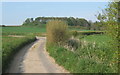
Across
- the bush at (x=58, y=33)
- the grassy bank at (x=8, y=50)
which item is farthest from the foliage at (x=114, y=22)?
the bush at (x=58, y=33)

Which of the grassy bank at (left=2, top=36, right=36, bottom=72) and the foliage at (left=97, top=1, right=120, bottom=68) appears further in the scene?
the grassy bank at (left=2, top=36, right=36, bottom=72)

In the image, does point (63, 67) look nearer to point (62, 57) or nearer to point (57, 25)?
point (62, 57)

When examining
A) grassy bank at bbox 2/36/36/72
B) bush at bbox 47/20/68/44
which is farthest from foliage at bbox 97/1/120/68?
bush at bbox 47/20/68/44

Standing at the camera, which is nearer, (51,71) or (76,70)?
(76,70)

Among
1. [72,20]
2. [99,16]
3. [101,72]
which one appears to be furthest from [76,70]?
A: [72,20]

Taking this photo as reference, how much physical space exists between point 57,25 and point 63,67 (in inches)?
338

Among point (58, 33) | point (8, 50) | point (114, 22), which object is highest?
point (114, 22)

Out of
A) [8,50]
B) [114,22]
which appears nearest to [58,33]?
[8,50]

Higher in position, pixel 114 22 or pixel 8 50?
pixel 114 22

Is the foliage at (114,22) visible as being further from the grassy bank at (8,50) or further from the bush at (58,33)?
the bush at (58,33)

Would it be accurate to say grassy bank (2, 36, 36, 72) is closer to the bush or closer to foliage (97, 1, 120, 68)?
the bush

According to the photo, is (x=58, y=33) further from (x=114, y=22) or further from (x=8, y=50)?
(x=114, y=22)

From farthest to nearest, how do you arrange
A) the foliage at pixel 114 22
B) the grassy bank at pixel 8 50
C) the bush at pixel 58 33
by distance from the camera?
1. the bush at pixel 58 33
2. the grassy bank at pixel 8 50
3. the foliage at pixel 114 22

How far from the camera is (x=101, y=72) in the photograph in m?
7.61
